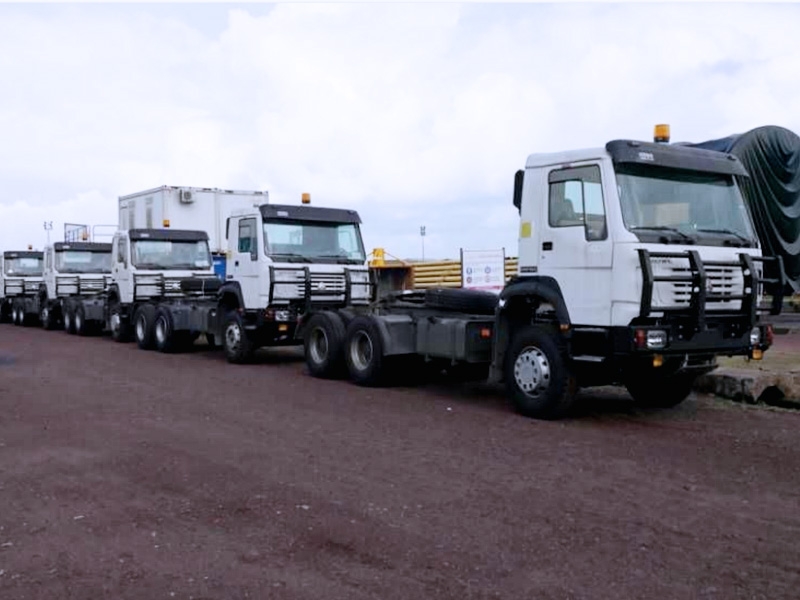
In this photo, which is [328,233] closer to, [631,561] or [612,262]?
[612,262]

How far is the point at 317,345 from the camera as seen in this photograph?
13547 mm

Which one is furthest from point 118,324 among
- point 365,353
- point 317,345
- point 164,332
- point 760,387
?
point 760,387

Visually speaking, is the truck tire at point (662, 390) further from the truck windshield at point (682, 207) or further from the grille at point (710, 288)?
the truck windshield at point (682, 207)

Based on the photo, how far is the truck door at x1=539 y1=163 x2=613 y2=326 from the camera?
29.1ft

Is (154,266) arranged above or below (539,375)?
above

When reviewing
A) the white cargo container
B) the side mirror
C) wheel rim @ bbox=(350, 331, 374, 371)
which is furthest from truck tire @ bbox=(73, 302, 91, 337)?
the side mirror

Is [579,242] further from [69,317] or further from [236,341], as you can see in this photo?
[69,317]

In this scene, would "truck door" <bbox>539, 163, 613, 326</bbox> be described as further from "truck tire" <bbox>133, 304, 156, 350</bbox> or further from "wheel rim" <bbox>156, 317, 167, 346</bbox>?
"truck tire" <bbox>133, 304, 156, 350</bbox>

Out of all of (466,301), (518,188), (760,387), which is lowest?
(760,387)

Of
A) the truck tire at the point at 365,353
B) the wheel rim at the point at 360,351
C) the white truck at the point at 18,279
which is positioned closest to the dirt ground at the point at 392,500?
the truck tire at the point at 365,353

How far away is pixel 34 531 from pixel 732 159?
7.94 meters

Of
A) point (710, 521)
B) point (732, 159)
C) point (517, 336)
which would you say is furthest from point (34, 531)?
point (732, 159)

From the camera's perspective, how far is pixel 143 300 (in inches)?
765

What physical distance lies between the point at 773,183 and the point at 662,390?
7.03m
